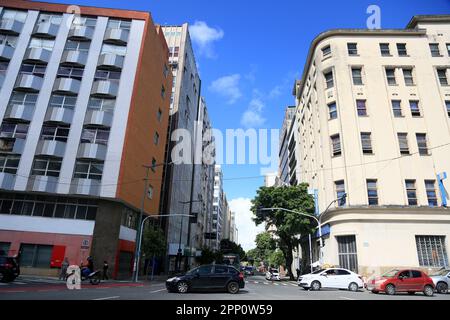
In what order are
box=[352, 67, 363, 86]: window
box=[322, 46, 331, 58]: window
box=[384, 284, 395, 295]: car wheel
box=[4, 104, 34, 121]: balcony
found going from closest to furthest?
box=[384, 284, 395, 295]: car wheel, box=[4, 104, 34, 121]: balcony, box=[352, 67, 363, 86]: window, box=[322, 46, 331, 58]: window

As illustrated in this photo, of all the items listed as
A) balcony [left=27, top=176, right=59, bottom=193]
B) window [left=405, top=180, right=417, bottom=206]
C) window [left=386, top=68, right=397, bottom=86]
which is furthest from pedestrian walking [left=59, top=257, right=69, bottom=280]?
window [left=386, top=68, right=397, bottom=86]

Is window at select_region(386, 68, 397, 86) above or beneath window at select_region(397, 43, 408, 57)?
beneath

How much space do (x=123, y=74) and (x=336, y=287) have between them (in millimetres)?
28755

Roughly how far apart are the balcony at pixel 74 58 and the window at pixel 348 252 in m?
32.2

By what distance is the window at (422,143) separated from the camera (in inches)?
1163

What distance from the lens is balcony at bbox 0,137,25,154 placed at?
95.7ft

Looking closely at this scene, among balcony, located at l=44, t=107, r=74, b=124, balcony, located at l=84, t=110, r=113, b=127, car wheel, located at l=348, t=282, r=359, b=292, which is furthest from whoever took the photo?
balcony, located at l=84, t=110, r=113, b=127

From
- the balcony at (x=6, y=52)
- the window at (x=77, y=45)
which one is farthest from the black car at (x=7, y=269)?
the balcony at (x=6, y=52)

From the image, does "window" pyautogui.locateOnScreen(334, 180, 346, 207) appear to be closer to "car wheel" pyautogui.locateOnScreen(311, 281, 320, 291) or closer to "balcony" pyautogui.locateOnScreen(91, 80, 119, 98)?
"car wheel" pyautogui.locateOnScreen(311, 281, 320, 291)

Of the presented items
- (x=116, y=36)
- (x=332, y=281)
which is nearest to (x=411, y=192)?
(x=332, y=281)

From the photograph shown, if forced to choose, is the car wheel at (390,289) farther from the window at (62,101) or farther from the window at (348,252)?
the window at (62,101)

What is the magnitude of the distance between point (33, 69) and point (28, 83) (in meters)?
2.43

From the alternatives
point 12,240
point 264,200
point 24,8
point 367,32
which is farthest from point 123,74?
point 367,32

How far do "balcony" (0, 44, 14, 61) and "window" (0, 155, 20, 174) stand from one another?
36.6 ft
